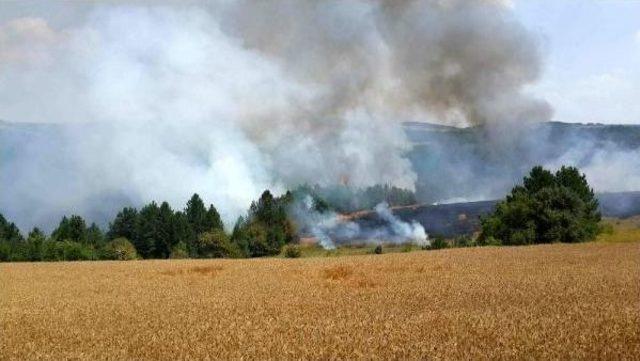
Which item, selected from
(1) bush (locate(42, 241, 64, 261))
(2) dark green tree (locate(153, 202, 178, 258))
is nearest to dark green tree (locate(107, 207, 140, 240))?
(2) dark green tree (locate(153, 202, 178, 258))

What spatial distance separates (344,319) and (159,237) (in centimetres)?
10969

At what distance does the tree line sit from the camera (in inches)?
3957

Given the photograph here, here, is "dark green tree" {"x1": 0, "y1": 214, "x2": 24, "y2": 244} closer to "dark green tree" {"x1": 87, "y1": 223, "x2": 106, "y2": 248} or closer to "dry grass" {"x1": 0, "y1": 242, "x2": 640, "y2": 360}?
"dark green tree" {"x1": 87, "y1": 223, "x2": 106, "y2": 248}

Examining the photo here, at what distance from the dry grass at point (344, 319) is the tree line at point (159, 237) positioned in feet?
235

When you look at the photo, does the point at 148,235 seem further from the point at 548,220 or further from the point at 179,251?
the point at 548,220

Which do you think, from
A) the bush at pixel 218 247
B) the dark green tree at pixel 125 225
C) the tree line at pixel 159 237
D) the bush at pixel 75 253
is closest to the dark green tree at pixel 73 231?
the tree line at pixel 159 237

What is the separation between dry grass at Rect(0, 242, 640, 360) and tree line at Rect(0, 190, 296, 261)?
235 ft

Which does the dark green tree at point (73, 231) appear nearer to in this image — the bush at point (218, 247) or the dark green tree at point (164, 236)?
the dark green tree at point (164, 236)

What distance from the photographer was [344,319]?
56.2ft

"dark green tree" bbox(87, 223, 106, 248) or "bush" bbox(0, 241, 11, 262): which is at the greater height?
"dark green tree" bbox(87, 223, 106, 248)

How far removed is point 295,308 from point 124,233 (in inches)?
4579

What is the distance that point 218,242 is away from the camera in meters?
99.2

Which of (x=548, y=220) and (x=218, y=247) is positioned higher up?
(x=218, y=247)

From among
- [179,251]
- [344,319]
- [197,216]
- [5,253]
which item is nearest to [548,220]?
[344,319]
